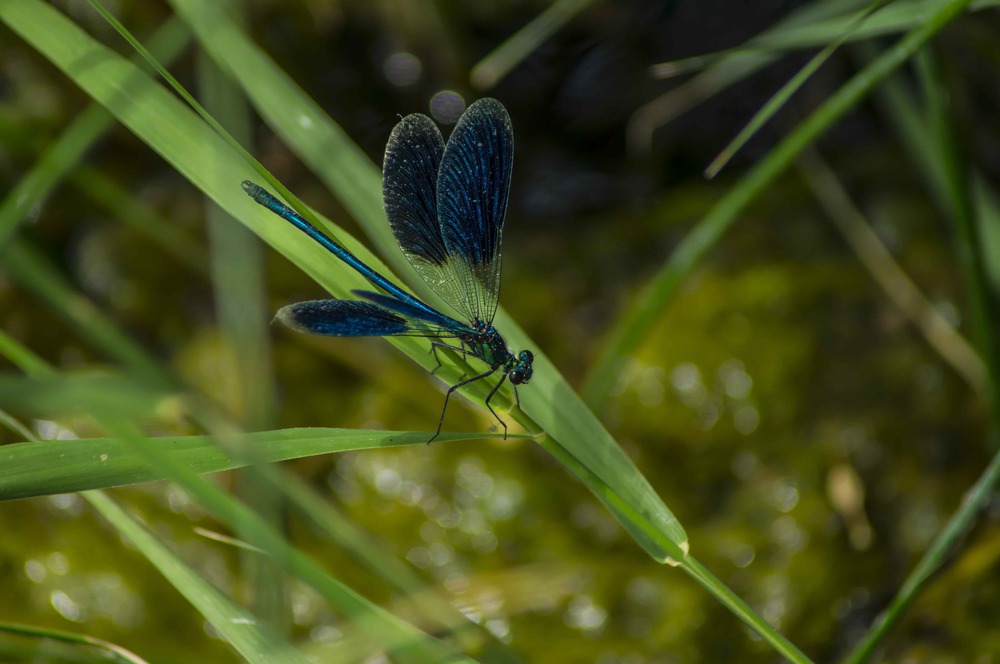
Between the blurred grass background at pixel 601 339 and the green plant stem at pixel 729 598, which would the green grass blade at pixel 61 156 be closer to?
the blurred grass background at pixel 601 339

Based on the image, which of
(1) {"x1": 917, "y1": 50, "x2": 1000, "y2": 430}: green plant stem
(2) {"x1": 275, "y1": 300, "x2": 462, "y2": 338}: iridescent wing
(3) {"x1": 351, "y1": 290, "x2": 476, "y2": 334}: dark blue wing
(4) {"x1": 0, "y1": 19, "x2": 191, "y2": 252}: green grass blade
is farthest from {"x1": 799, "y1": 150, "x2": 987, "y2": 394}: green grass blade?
(4) {"x1": 0, "y1": 19, "x2": 191, "y2": 252}: green grass blade

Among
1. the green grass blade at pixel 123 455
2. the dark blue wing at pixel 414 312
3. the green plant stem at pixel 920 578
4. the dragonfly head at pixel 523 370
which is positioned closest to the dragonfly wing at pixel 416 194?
the dark blue wing at pixel 414 312

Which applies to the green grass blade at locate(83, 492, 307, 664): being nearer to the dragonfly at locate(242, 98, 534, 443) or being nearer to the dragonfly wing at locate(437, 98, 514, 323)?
the dragonfly at locate(242, 98, 534, 443)

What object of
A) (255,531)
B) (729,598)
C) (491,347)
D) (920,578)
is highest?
(491,347)

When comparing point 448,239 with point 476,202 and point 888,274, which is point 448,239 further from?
point 888,274

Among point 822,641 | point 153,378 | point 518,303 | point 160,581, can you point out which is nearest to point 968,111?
point 518,303

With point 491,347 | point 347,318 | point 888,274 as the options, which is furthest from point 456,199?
point 888,274

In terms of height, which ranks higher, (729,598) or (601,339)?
(601,339)

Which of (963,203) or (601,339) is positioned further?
(601,339)
